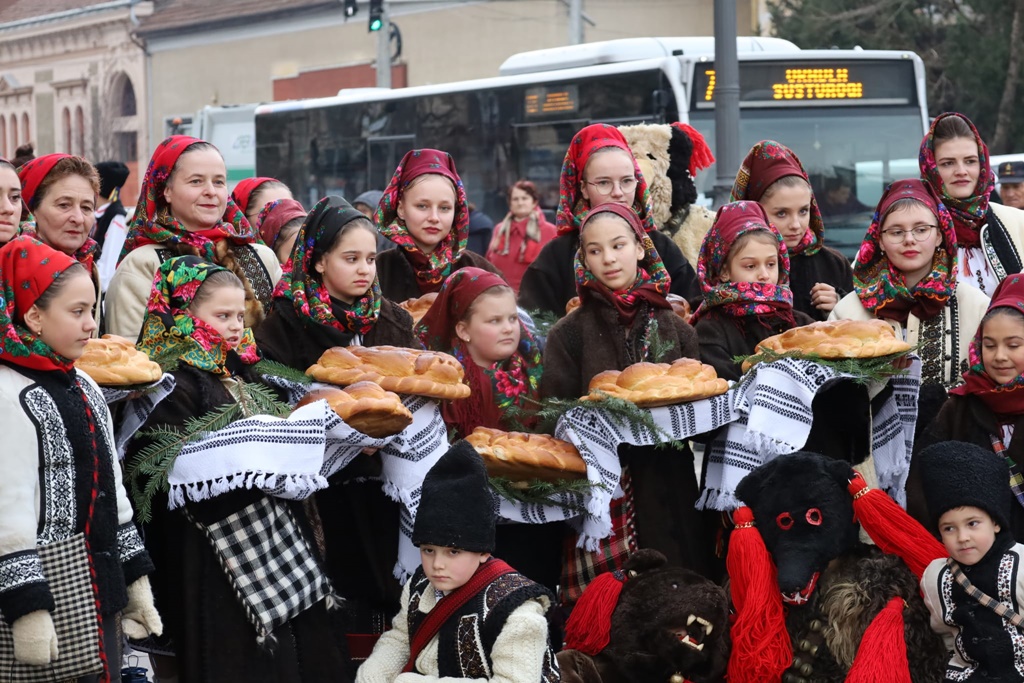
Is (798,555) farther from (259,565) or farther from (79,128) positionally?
(79,128)

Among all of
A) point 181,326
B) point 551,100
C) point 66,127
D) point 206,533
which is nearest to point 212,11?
point 66,127

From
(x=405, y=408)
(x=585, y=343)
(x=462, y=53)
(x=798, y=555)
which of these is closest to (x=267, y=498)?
(x=405, y=408)

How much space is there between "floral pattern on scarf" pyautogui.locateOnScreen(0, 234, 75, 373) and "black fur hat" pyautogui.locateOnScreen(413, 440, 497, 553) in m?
1.11

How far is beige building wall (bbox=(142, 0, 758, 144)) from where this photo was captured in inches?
1314

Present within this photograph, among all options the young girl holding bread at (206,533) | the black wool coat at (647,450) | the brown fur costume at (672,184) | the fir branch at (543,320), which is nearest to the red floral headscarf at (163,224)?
the young girl holding bread at (206,533)

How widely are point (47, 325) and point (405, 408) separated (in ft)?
3.77

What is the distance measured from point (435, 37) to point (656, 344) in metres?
29.8

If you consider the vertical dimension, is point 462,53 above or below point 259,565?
above

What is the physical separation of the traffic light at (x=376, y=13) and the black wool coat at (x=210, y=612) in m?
19.1

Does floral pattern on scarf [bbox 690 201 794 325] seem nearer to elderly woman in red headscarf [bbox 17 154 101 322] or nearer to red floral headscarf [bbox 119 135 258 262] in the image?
red floral headscarf [bbox 119 135 258 262]

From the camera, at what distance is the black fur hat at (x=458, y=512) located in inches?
173

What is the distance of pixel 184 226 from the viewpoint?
19.9 feet

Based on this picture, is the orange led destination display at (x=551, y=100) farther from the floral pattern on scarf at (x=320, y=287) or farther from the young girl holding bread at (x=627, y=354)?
the floral pattern on scarf at (x=320, y=287)

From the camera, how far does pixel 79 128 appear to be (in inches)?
1702
